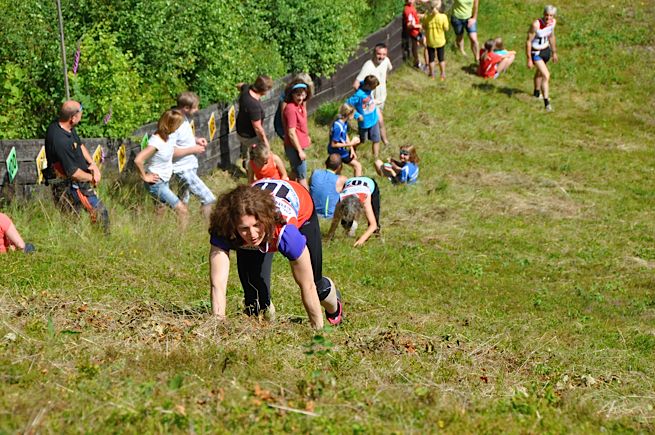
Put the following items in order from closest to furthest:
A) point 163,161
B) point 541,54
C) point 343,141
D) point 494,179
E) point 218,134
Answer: point 163,161, point 218,134, point 343,141, point 494,179, point 541,54

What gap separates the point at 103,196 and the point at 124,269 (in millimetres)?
2186

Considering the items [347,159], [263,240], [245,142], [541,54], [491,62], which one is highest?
Answer: [263,240]

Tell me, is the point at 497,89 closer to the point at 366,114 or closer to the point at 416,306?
the point at 366,114

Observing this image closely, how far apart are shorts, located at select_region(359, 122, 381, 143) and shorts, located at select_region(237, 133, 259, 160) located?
2112 mm

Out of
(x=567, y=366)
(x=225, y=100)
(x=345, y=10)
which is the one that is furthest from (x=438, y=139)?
(x=567, y=366)

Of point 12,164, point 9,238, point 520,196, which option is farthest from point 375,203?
point 9,238

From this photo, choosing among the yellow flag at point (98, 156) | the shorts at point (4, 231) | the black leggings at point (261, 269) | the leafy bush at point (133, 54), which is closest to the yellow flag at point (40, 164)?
the yellow flag at point (98, 156)

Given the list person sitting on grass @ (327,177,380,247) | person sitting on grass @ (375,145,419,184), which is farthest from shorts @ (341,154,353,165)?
person sitting on grass @ (327,177,380,247)

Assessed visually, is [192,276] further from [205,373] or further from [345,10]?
[345,10]

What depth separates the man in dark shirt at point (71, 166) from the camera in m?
9.55

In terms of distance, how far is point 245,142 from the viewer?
539 inches

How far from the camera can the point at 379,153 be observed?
15.3 meters

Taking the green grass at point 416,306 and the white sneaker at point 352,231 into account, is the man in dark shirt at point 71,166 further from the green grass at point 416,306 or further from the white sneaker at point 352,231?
the white sneaker at point 352,231

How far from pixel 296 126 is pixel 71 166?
4235 mm
